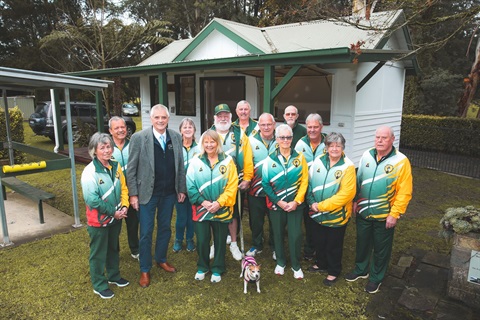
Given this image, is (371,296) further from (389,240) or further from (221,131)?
(221,131)

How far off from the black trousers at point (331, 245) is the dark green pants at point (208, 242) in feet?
3.34

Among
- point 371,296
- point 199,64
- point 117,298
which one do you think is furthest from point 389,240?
point 199,64

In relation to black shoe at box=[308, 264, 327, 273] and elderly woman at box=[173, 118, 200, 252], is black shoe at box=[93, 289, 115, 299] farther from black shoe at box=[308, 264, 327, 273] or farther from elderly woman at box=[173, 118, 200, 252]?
black shoe at box=[308, 264, 327, 273]

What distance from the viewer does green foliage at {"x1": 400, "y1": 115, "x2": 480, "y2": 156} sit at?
11312 mm

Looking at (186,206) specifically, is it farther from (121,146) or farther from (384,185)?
(384,185)

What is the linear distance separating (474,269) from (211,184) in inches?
101

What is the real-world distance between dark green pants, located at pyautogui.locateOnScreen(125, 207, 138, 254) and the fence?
887 cm

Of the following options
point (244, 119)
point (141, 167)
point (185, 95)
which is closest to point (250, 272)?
point (141, 167)

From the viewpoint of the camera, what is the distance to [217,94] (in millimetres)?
10109

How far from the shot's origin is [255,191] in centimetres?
396

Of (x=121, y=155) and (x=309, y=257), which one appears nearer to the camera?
(x=121, y=155)

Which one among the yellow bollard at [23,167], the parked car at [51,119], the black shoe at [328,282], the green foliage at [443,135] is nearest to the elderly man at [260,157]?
the black shoe at [328,282]

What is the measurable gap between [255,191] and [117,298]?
1.82 metres

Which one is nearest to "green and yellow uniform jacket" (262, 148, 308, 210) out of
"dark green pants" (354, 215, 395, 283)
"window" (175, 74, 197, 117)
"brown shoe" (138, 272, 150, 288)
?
"dark green pants" (354, 215, 395, 283)
